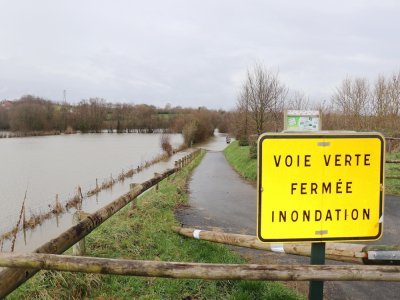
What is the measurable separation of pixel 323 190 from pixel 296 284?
3.25 metres

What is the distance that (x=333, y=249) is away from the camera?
403 cm

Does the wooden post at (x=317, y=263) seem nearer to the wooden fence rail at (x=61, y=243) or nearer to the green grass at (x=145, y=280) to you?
the green grass at (x=145, y=280)

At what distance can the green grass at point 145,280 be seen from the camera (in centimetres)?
373

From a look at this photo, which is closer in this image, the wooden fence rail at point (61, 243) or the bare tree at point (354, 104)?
the wooden fence rail at point (61, 243)

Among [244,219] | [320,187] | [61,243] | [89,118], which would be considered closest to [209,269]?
[320,187]

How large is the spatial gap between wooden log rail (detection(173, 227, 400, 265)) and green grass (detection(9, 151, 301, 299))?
424mm

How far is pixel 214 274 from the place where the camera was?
2320 millimetres

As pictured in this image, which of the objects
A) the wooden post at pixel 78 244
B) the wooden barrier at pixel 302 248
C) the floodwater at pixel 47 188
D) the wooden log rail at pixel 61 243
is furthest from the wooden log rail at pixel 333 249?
the floodwater at pixel 47 188

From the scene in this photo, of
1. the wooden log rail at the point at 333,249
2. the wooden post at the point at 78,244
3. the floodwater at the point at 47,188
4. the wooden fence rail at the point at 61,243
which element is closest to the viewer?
the wooden log rail at the point at 333,249

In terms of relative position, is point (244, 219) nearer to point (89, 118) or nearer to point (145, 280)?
point (145, 280)

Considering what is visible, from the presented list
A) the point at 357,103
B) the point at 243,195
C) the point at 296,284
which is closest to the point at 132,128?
the point at 357,103

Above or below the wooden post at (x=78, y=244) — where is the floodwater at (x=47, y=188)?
below

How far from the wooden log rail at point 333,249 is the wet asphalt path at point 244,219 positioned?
2.85ft

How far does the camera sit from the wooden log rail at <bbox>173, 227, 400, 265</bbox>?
8.21 ft
